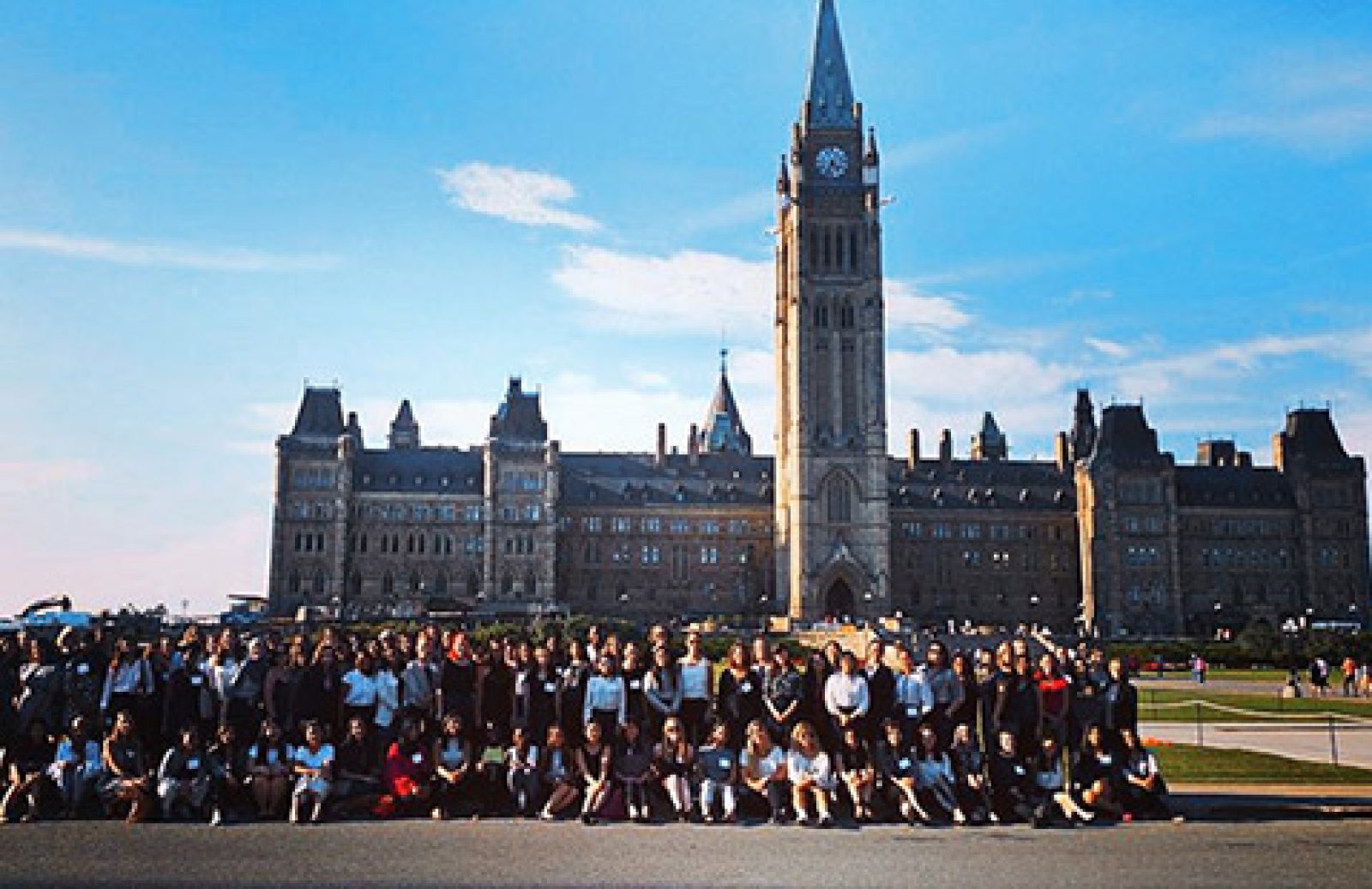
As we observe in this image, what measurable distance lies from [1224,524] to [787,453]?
128 feet

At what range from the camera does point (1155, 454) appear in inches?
4296

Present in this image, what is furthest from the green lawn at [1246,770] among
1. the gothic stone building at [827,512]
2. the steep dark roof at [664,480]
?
the steep dark roof at [664,480]

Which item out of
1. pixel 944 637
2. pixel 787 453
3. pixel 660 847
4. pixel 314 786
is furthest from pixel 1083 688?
pixel 787 453

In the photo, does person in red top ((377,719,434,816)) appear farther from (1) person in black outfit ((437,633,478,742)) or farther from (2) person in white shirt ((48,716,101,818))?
(2) person in white shirt ((48,716,101,818))

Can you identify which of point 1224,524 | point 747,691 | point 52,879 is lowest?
point 52,879

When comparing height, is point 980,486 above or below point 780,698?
above

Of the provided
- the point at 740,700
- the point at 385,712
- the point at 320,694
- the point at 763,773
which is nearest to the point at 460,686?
the point at 385,712

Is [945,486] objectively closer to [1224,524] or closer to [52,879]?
[1224,524]

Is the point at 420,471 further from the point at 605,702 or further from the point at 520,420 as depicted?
the point at 605,702

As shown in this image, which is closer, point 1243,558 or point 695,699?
point 695,699

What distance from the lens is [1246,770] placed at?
72.1 feet

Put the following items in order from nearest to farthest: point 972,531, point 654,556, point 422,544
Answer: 1. point 422,544
2. point 654,556
3. point 972,531

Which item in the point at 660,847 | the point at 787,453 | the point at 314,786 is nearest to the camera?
the point at 660,847

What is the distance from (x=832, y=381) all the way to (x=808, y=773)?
83.7 metres
